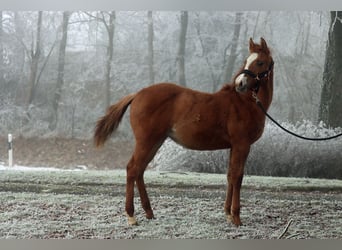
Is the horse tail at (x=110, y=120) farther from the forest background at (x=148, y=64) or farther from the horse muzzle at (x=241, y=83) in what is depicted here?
the horse muzzle at (x=241, y=83)

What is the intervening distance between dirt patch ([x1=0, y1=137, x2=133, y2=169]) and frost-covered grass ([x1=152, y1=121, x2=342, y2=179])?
0.31 metres

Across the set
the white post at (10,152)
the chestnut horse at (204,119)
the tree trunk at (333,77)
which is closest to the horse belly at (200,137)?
the chestnut horse at (204,119)

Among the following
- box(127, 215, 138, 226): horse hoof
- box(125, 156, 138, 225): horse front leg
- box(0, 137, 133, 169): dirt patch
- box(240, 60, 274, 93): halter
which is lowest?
box(127, 215, 138, 226): horse hoof

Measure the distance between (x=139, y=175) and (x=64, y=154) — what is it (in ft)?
1.73

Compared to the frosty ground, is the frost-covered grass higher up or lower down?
higher up

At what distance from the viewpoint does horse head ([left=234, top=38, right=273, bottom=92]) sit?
2973 mm

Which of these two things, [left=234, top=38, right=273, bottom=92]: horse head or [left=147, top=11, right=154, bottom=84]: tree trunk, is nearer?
[left=234, top=38, right=273, bottom=92]: horse head

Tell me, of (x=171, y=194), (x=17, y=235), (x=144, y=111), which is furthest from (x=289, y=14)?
(x=17, y=235)

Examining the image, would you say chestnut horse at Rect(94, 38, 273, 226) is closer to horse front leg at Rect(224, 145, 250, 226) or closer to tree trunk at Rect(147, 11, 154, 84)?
horse front leg at Rect(224, 145, 250, 226)

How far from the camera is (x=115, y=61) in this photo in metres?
Answer: 3.13

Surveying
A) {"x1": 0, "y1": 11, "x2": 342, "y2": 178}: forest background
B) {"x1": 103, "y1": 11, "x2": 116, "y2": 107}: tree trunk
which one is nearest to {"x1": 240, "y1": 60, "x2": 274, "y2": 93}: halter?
{"x1": 0, "y1": 11, "x2": 342, "y2": 178}: forest background

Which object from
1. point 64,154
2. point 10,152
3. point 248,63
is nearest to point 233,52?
point 248,63

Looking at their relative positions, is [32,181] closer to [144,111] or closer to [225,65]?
[144,111]

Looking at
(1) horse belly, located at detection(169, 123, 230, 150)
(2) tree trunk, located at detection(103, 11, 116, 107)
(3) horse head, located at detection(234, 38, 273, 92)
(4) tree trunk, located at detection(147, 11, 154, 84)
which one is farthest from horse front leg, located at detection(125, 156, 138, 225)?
(3) horse head, located at detection(234, 38, 273, 92)
